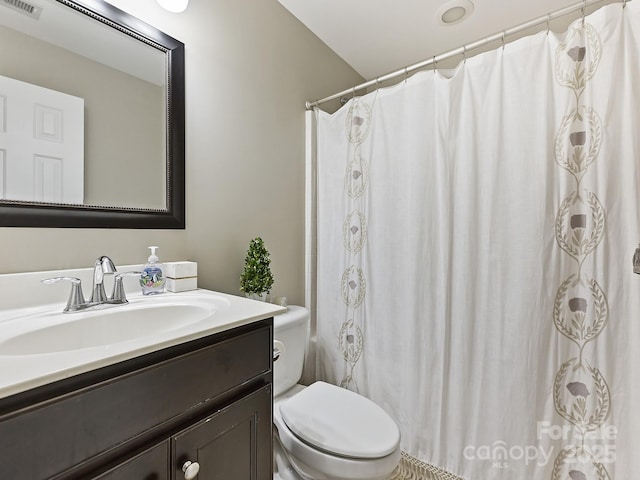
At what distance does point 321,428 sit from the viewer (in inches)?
44.6

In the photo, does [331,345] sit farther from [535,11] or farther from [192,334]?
[535,11]

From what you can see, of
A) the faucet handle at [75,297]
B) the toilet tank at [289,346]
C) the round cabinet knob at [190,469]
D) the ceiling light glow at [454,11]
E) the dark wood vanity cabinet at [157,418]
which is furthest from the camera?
the ceiling light glow at [454,11]

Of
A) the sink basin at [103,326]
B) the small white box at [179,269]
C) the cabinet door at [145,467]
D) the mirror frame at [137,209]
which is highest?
the mirror frame at [137,209]

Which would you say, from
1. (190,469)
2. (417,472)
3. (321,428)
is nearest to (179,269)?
(190,469)

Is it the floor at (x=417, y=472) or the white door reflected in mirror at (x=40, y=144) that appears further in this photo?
the floor at (x=417, y=472)

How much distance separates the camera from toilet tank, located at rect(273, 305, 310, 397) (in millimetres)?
1324

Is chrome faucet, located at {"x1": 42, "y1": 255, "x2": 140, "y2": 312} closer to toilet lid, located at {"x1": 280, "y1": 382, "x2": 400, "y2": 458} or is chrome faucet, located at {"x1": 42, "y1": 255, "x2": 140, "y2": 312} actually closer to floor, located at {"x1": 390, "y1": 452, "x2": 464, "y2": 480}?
toilet lid, located at {"x1": 280, "y1": 382, "x2": 400, "y2": 458}

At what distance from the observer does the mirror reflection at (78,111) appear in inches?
35.4

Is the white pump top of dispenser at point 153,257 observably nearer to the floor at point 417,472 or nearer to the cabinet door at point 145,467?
the cabinet door at point 145,467

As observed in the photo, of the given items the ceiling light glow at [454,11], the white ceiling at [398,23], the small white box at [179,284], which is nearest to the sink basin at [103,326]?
the small white box at [179,284]

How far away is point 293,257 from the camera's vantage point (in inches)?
71.7

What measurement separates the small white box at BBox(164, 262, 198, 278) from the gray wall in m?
0.08

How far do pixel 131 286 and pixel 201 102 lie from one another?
78 centimetres

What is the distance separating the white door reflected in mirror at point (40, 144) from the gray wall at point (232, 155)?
0.12 metres
